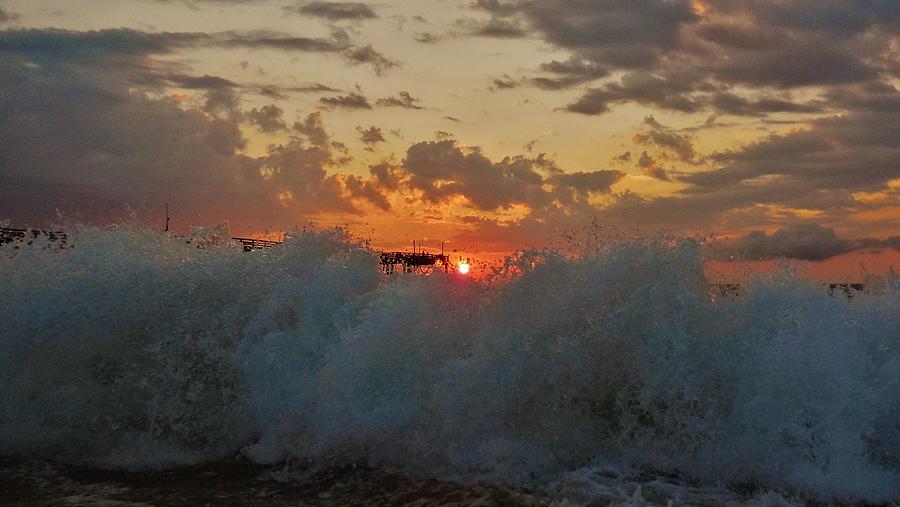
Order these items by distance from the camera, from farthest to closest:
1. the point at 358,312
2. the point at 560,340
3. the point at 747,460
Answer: the point at 358,312
the point at 560,340
the point at 747,460

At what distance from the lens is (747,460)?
631cm

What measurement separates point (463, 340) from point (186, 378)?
329 cm

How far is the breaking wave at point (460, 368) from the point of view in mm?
6590

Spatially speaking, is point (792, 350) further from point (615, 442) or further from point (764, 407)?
point (615, 442)

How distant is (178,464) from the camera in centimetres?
713

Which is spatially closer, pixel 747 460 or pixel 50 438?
pixel 747 460

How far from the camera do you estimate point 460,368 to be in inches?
296

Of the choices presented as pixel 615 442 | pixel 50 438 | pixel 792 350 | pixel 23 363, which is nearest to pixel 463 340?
pixel 615 442

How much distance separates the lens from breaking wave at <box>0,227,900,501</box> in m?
6.59

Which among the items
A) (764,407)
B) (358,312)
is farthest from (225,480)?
(764,407)

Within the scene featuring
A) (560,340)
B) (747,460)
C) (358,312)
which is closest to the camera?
(747,460)

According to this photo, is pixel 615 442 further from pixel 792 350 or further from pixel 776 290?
pixel 776 290

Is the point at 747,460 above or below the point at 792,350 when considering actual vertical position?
below

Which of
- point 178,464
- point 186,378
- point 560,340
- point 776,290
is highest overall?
point 776,290
